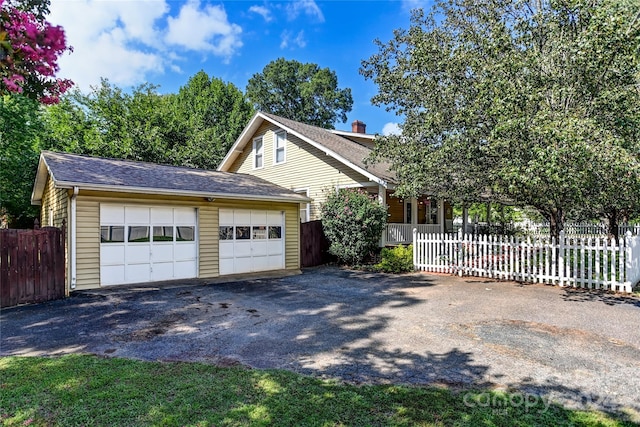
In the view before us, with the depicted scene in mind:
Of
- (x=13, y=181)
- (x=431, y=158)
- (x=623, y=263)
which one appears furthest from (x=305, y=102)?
(x=623, y=263)

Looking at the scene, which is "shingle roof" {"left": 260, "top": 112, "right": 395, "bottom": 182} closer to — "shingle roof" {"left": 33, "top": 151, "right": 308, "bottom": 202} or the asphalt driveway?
"shingle roof" {"left": 33, "top": 151, "right": 308, "bottom": 202}

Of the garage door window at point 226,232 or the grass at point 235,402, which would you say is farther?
the garage door window at point 226,232

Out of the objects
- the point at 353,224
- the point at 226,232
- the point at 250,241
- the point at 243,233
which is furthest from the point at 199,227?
the point at 353,224

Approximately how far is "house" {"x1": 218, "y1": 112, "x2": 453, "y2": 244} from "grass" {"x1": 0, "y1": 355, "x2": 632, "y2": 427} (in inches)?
416

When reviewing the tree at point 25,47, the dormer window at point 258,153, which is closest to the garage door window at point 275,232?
the dormer window at point 258,153

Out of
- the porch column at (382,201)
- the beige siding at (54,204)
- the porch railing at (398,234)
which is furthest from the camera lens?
the porch railing at (398,234)

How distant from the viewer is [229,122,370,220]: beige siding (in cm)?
1595

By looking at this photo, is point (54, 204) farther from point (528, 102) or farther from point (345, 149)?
point (528, 102)

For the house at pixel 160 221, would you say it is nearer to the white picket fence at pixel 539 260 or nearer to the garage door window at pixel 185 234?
the garage door window at pixel 185 234

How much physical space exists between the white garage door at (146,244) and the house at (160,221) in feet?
0.08

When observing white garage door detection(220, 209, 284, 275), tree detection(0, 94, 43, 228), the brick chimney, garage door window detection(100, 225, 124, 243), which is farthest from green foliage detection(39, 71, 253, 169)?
garage door window detection(100, 225, 124, 243)

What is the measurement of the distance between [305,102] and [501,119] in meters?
37.0

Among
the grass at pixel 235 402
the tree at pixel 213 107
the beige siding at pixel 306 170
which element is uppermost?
the tree at pixel 213 107

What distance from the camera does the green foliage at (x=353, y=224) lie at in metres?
13.4
